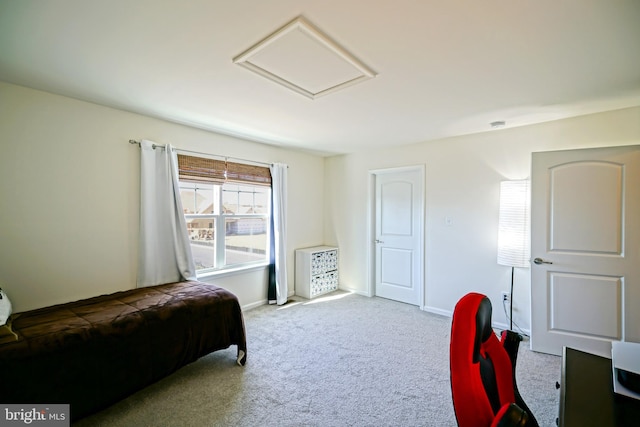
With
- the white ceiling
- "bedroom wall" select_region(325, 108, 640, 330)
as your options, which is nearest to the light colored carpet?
"bedroom wall" select_region(325, 108, 640, 330)

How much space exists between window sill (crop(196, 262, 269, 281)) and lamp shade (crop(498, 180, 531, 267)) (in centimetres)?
303

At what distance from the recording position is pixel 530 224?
9.18 feet

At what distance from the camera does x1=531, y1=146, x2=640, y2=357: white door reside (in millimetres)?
2402

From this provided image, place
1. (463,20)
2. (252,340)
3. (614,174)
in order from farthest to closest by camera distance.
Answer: (252,340) → (614,174) → (463,20)

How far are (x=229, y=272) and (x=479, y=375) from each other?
3.15m

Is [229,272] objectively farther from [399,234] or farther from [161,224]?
[399,234]

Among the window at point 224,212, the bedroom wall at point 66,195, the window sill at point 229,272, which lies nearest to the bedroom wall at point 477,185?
the window at point 224,212

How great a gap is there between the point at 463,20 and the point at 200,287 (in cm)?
289

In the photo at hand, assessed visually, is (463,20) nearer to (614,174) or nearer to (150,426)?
(614,174)

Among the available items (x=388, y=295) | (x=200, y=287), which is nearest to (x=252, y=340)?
(x=200, y=287)

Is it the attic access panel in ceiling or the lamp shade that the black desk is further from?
the attic access panel in ceiling

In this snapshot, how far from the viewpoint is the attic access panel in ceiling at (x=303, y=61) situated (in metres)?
1.55

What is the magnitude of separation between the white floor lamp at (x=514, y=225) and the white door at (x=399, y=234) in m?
1.02

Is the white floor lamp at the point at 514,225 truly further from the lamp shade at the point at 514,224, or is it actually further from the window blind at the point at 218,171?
the window blind at the point at 218,171
